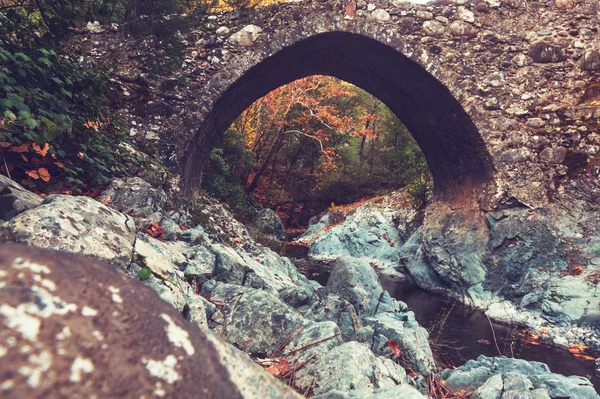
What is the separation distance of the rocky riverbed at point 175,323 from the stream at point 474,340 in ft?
2.36

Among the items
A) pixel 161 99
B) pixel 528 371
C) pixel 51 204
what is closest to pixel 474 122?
pixel 528 371

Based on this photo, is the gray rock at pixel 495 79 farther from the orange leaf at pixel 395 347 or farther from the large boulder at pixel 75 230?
the large boulder at pixel 75 230

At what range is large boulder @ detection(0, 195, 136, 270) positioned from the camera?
4.75 feet

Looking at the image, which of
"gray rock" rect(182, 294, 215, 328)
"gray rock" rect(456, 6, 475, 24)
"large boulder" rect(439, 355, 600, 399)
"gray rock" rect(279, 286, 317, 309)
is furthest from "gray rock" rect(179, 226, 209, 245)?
"gray rock" rect(456, 6, 475, 24)

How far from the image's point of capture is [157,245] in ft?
9.02

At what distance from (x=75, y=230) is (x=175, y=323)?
99 cm

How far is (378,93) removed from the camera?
7910 millimetres

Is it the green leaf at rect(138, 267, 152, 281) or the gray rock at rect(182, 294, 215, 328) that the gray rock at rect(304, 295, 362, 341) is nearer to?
the gray rock at rect(182, 294, 215, 328)

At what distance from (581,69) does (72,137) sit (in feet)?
23.1

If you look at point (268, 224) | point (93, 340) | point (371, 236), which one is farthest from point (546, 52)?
point (268, 224)

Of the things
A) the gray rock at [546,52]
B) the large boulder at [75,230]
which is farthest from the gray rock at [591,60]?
the large boulder at [75,230]

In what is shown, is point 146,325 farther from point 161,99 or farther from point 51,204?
point 161,99

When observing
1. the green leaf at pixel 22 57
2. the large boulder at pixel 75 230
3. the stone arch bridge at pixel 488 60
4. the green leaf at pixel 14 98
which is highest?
the stone arch bridge at pixel 488 60

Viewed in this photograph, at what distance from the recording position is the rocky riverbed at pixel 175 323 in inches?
25.8
